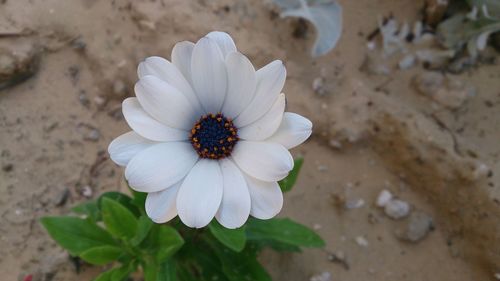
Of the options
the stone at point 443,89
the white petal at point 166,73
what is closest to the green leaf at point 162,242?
the white petal at point 166,73

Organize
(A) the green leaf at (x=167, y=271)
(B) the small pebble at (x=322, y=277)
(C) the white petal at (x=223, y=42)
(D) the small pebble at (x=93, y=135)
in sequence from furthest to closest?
1. (D) the small pebble at (x=93, y=135)
2. (B) the small pebble at (x=322, y=277)
3. (A) the green leaf at (x=167, y=271)
4. (C) the white petal at (x=223, y=42)

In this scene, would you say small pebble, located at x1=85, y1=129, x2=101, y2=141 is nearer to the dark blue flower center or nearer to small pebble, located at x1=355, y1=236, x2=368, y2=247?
the dark blue flower center

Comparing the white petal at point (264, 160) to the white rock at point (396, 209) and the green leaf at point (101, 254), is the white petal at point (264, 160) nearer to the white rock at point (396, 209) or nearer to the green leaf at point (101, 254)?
the green leaf at point (101, 254)

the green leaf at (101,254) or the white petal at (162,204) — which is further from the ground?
the white petal at (162,204)

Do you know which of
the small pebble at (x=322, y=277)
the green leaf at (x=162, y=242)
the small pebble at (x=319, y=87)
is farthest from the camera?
the small pebble at (x=319, y=87)

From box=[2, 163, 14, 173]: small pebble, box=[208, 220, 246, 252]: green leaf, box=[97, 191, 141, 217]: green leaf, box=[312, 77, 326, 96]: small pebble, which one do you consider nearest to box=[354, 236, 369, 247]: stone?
box=[312, 77, 326, 96]: small pebble

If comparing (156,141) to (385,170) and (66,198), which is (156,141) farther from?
(385,170)
